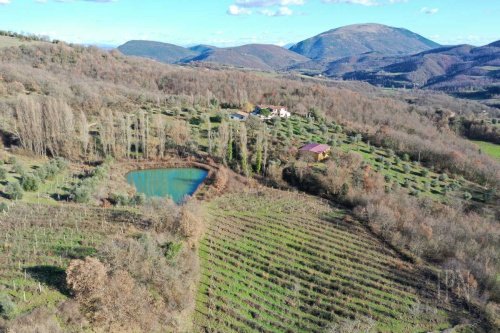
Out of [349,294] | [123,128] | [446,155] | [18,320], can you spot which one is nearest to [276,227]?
[349,294]

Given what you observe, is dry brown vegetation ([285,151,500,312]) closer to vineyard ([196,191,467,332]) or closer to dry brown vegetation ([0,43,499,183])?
vineyard ([196,191,467,332])

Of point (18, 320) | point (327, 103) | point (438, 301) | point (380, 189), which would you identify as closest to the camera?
point (18, 320)

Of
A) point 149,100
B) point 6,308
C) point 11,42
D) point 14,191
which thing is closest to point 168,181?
point 14,191

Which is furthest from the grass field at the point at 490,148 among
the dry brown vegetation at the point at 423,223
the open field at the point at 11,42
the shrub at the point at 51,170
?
the open field at the point at 11,42

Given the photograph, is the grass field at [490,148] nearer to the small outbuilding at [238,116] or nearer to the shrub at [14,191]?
the small outbuilding at [238,116]

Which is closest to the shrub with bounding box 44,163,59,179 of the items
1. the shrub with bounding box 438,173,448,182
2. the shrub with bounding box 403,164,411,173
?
the shrub with bounding box 403,164,411,173

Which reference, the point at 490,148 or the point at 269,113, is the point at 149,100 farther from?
the point at 490,148

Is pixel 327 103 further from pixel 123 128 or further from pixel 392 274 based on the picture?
pixel 392 274

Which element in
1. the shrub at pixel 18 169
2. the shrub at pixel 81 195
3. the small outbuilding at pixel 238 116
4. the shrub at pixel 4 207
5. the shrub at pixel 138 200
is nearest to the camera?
the shrub at pixel 4 207
